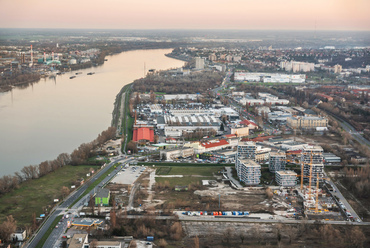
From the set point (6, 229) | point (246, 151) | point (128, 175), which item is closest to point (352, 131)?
point (246, 151)

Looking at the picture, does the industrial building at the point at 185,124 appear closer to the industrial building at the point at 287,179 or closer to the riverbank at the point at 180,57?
the industrial building at the point at 287,179

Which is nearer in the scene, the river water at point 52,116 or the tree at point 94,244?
the tree at point 94,244

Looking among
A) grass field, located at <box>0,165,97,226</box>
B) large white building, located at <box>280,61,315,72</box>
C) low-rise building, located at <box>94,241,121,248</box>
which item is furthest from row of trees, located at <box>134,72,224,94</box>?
low-rise building, located at <box>94,241,121,248</box>

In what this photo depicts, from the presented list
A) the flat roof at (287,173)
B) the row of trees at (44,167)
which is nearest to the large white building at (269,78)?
the row of trees at (44,167)

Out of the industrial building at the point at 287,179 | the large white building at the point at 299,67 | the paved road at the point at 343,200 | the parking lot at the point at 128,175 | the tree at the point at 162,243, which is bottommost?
the tree at the point at 162,243

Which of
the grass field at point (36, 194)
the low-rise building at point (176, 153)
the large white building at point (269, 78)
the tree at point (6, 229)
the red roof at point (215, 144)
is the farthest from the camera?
the large white building at point (269, 78)

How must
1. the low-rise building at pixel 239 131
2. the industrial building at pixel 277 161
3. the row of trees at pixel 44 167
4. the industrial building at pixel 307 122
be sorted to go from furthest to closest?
the industrial building at pixel 307 122 < the low-rise building at pixel 239 131 < the industrial building at pixel 277 161 < the row of trees at pixel 44 167

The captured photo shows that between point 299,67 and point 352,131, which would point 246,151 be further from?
point 299,67
